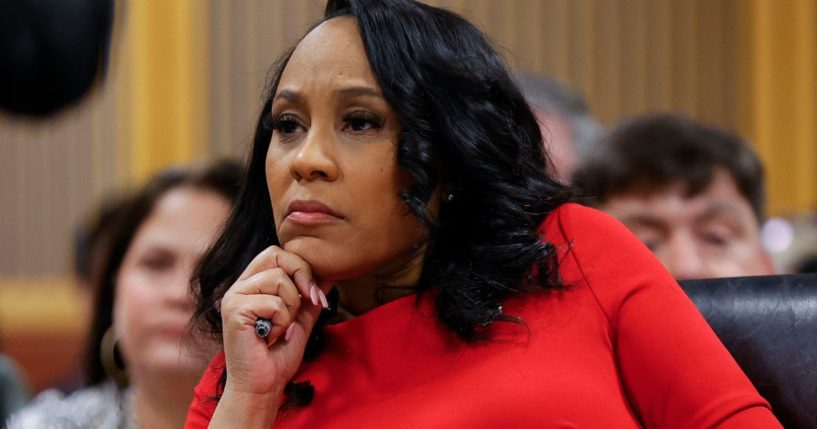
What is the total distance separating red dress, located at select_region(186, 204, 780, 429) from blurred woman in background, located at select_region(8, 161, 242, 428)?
769 millimetres

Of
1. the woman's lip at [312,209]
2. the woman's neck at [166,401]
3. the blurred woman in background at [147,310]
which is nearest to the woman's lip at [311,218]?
the woman's lip at [312,209]

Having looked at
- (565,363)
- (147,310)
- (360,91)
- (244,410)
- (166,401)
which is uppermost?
(360,91)

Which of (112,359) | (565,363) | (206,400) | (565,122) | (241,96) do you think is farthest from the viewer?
(241,96)

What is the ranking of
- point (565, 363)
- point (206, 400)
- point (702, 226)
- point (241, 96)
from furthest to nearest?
1. point (241, 96)
2. point (702, 226)
3. point (206, 400)
4. point (565, 363)

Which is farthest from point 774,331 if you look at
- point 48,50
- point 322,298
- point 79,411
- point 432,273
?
point 79,411

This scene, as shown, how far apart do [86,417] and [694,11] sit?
264cm

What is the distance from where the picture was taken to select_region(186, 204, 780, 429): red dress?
117 centimetres

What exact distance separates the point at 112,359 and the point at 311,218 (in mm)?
1271

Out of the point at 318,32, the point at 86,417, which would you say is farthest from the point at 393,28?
the point at 86,417

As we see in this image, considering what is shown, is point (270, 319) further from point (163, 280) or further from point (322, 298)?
point (163, 280)

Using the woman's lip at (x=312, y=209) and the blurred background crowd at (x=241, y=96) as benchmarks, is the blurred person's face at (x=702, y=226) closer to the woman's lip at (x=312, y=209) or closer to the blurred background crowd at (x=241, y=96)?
the woman's lip at (x=312, y=209)

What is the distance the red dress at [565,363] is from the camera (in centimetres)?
117

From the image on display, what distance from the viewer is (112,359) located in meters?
2.38

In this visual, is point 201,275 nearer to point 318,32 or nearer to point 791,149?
point 318,32
